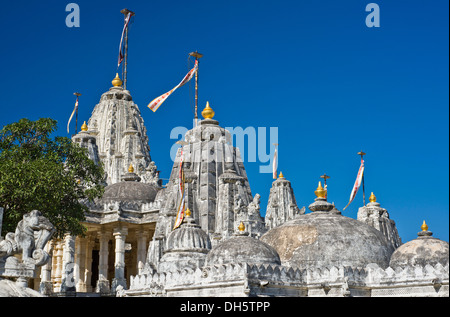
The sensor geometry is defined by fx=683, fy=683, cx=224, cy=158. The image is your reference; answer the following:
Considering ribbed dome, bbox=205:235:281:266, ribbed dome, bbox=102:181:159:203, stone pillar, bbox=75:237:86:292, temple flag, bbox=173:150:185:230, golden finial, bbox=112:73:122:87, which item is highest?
golden finial, bbox=112:73:122:87

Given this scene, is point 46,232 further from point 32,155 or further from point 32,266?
point 32,155

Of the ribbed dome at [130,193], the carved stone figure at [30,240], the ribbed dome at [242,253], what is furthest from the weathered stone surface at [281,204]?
the carved stone figure at [30,240]

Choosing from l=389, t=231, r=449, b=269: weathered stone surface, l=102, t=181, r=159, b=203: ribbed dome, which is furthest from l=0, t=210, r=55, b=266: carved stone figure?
l=102, t=181, r=159, b=203: ribbed dome

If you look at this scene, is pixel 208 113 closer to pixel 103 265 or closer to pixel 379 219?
pixel 103 265

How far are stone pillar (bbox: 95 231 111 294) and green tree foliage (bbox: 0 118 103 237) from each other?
1299 centimetres

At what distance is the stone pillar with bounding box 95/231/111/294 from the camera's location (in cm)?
4922

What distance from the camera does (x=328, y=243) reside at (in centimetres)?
3316

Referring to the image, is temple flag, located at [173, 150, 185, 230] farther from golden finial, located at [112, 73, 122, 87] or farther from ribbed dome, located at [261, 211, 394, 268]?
golden finial, located at [112, 73, 122, 87]

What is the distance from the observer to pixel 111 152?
72.4 meters

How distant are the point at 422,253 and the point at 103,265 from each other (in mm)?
28446

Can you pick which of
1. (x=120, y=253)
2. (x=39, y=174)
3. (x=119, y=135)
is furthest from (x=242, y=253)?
(x=119, y=135)

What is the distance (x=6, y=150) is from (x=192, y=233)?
34.3ft
